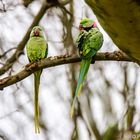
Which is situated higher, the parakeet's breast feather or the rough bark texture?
the rough bark texture

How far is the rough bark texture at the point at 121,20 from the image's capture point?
1.81 feet

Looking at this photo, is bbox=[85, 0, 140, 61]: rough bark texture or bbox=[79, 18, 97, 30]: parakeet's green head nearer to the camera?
bbox=[85, 0, 140, 61]: rough bark texture

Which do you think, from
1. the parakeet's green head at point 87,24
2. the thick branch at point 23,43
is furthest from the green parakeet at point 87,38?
the thick branch at point 23,43

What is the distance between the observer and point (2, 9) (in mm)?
2887

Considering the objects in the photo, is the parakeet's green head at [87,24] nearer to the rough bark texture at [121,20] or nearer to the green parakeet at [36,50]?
the green parakeet at [36,50]

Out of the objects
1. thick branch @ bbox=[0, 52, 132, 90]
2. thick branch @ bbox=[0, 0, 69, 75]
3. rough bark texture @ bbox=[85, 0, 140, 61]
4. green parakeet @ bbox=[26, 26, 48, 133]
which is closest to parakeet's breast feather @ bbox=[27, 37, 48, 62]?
green parakeet @ bbox=[26, 26, 48, 133]

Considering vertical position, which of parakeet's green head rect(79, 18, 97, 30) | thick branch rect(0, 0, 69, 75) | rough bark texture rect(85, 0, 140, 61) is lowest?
thick branch rect(0, 0, 69, 75)

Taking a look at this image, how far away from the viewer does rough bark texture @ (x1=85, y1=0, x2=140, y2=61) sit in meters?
0.55

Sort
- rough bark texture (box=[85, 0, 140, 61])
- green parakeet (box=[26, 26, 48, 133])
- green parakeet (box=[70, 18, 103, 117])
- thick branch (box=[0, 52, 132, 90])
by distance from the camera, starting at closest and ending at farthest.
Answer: rough bark texture (box=[85, 0, 140, 61]) < thick branch (box=[0, 52, 132, 90]) < green parakeet (box=[70, 18, 103, 117]) < green parakeet (box=[26, 26, 48, 133])

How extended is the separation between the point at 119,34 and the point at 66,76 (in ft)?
12.4

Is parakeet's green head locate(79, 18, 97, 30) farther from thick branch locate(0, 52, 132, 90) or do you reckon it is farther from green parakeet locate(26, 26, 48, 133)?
green parakeet locate(26, 26, 48, 133)

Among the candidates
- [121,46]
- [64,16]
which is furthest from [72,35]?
[121,46]

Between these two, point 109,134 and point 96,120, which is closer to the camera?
point 109,134

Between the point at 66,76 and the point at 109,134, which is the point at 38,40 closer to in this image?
the point at 109,134
